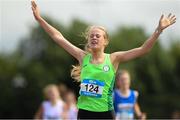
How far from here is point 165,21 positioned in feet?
26.1

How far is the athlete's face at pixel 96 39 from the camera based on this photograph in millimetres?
8141

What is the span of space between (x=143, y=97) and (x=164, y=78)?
4060mm

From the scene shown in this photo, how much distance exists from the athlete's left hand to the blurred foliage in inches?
1590

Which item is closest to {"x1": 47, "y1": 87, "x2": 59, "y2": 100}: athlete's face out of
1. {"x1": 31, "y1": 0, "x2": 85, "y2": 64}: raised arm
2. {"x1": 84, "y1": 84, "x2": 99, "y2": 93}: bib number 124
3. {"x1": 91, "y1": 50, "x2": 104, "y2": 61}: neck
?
{"x1": 31, "y1": 0, "x2": 85, "y2": 64}: raised arm

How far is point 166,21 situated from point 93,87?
1169 millimetres

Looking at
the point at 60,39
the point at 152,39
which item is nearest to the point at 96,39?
the point at 60,39

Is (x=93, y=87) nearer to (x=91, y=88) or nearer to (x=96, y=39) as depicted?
(x=91, y=88)

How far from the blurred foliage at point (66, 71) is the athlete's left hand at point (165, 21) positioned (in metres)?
40.4

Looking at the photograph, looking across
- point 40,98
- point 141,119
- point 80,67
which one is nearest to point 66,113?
point 141,119

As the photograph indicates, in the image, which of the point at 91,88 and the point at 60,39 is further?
the point at 60,39

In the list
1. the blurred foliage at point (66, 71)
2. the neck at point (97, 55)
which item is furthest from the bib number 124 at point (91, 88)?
the blurred foliage at point (66, 71)

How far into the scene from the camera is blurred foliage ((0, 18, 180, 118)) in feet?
172

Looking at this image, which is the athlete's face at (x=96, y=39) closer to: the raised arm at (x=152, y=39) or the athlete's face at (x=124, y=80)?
the raised arm at (x=152, y=39)

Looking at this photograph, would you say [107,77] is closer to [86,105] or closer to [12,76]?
[86,105]
